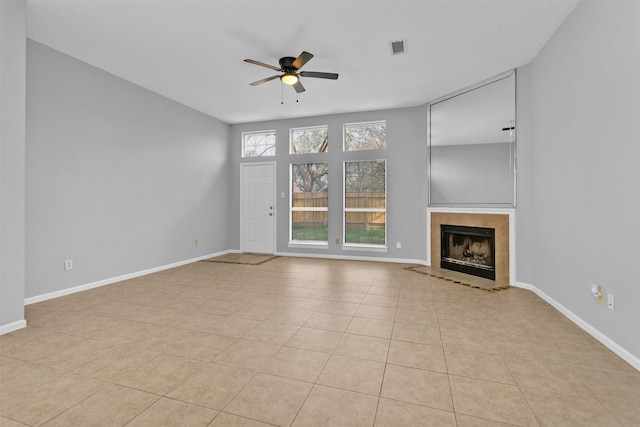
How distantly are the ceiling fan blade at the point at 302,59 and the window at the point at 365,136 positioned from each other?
275cm

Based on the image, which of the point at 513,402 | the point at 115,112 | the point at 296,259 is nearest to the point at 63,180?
the point at 115,112

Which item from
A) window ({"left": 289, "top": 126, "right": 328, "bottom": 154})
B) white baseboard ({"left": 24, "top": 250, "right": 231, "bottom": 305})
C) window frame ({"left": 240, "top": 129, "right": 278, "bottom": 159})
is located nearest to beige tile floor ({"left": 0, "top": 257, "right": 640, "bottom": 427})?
white baseboard ({"left": 24, "top": 250, "right": 231, "bottom": 305})

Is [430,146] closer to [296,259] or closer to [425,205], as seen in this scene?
[425,205]

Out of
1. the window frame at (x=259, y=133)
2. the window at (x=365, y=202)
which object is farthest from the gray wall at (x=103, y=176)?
the window at (x=365, y=202)

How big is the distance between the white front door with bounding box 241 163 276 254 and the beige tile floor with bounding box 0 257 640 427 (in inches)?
123

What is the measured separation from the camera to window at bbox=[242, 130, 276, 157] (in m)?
6.70

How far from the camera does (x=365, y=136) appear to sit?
236 inches

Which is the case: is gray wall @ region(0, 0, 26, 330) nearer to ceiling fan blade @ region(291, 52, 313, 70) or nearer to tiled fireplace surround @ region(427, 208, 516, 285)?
ceiling fan blade @ region(291, 52, 313, 70)

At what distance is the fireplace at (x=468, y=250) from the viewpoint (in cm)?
448

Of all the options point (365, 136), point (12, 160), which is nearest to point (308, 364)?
point (12, 160)

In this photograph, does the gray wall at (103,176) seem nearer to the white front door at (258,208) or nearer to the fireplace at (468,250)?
Answer: the white front door at (258,208)

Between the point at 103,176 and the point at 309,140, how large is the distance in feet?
12.5

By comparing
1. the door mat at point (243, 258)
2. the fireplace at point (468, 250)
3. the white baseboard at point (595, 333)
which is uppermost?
the fireplace at point (468, 250)

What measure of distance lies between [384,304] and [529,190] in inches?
99.0
